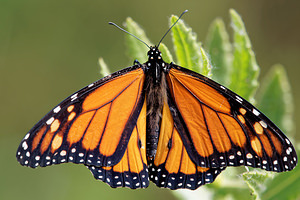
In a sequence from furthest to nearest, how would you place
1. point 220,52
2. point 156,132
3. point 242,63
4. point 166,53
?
point 220,52
point 156,132
point 242,63
point 166,53

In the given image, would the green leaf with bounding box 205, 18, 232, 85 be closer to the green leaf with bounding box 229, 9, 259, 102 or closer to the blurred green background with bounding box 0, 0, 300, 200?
the green leaf with bounding box 229, 9, 259, 102

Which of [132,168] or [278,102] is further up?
[278,102]

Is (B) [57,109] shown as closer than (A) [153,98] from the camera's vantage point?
Yes

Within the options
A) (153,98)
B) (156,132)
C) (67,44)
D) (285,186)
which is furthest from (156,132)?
(67,44)

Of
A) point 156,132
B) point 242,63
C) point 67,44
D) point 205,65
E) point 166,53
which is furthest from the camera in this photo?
point 67,44

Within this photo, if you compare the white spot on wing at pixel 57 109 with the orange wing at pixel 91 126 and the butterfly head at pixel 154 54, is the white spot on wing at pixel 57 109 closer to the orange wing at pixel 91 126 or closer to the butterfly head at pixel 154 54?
the orange wing at pixel 91 126

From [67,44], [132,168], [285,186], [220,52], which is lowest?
[285,186]

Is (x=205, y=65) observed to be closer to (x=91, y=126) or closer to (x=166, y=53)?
(x=166, y=53)

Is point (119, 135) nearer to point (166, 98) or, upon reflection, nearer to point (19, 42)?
point (166, 98)
